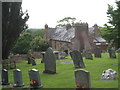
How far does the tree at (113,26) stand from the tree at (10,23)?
12.6 metres

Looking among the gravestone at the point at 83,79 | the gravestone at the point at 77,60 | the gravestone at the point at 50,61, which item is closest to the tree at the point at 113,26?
the gravestone at the point at 77,60

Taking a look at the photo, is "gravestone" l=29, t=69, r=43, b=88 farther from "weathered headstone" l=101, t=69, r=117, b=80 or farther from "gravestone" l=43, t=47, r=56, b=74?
"gravestone" l=43, t=47, r=56, b=74

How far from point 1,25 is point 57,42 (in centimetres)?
3105

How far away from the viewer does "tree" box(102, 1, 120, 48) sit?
16469 millimetres

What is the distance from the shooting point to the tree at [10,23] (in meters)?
25.5

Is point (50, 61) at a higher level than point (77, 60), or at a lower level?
higher

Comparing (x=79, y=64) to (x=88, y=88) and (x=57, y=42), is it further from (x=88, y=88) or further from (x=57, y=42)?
(x=57, y=42)

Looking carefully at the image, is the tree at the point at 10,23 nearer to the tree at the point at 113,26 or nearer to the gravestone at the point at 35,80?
the tree at the point at 113,26

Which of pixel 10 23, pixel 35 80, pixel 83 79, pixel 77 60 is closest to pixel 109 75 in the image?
pixel 83 79

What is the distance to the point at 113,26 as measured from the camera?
17.3 meters

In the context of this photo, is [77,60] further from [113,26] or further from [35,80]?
[35,80]

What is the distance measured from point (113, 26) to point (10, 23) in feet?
45.2

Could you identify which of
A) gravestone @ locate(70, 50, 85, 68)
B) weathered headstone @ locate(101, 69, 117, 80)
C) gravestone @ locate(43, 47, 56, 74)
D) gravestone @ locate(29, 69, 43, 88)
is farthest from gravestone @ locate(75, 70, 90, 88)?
gravestone @ locate(70, 50, 85, 68)

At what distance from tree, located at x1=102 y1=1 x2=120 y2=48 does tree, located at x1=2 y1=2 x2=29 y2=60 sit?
12.6 meters
